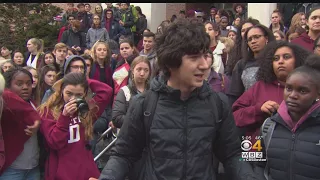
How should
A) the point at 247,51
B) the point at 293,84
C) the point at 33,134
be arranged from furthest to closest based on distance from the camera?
→ the point at 247,51
the point at 33,134
the point at 293,84

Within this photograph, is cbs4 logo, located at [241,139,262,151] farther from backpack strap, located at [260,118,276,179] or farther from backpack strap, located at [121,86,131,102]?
backpack strap, located at [121,86,131,102]

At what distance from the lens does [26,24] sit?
1563 centimetres

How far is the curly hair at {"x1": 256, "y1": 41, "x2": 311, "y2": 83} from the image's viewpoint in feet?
12.4

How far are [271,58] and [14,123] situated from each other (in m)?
2.39

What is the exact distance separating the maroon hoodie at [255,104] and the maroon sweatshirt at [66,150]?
1.51 metres

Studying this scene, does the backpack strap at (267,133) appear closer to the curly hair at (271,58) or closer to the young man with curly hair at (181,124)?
the young man with curly hair at (181,124)

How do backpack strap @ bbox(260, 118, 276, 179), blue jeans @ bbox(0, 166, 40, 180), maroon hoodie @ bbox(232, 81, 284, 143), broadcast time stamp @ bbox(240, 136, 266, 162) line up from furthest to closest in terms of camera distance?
blue jeans @ bbox(0, 166, 40, 180) → maroon hoodie @ bbox(232, 81, 284, 143) → broadcast time stamp @ bbox(240, 136, 266, 162) → backpack strap @ bbox(260, 118, 276, 179)

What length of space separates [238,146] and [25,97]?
245 cm

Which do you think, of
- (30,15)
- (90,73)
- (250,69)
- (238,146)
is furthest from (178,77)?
(30,15)

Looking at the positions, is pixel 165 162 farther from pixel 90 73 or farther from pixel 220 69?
pixel 90 73

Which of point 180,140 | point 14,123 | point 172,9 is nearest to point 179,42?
point 180,140

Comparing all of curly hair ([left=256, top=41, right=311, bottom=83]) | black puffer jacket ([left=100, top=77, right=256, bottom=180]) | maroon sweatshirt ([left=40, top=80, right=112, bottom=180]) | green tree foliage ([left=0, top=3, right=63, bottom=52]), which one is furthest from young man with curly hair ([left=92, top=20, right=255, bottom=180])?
green tree foliage ([left=0, top=3, right=63, bottom=52])

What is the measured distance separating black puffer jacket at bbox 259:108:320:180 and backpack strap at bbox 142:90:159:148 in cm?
98

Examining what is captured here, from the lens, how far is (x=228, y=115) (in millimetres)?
2680
